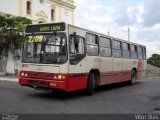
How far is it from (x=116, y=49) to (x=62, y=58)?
589 centimetres

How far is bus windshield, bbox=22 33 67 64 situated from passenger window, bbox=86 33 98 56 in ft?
6.47

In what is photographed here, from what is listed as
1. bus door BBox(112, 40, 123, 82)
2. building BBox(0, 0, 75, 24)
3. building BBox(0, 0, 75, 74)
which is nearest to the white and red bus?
bus door BBox(112, 40, 123, 82)

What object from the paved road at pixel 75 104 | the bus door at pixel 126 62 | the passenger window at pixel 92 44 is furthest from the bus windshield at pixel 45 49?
the bus door at pixel 126 62

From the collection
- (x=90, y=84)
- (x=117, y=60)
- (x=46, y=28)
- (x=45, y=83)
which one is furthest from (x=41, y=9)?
(x=45, y=83)

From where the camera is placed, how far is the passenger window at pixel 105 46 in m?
15.8

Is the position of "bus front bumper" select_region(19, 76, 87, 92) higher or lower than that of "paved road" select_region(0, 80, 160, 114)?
higher

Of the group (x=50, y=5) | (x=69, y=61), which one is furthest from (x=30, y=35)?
(x=50, y=5)

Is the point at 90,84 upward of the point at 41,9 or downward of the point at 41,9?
downward

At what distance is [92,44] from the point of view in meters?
14.9

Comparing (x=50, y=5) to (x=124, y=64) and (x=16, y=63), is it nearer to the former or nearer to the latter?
(x=16, y=63)

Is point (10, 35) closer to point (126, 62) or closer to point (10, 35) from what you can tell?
point (10, 35)

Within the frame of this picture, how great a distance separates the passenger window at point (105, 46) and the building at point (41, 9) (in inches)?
1260

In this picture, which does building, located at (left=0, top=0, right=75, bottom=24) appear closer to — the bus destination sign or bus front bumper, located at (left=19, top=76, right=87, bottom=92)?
the bus destination sign

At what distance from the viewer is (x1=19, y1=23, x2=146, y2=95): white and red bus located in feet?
41.0
